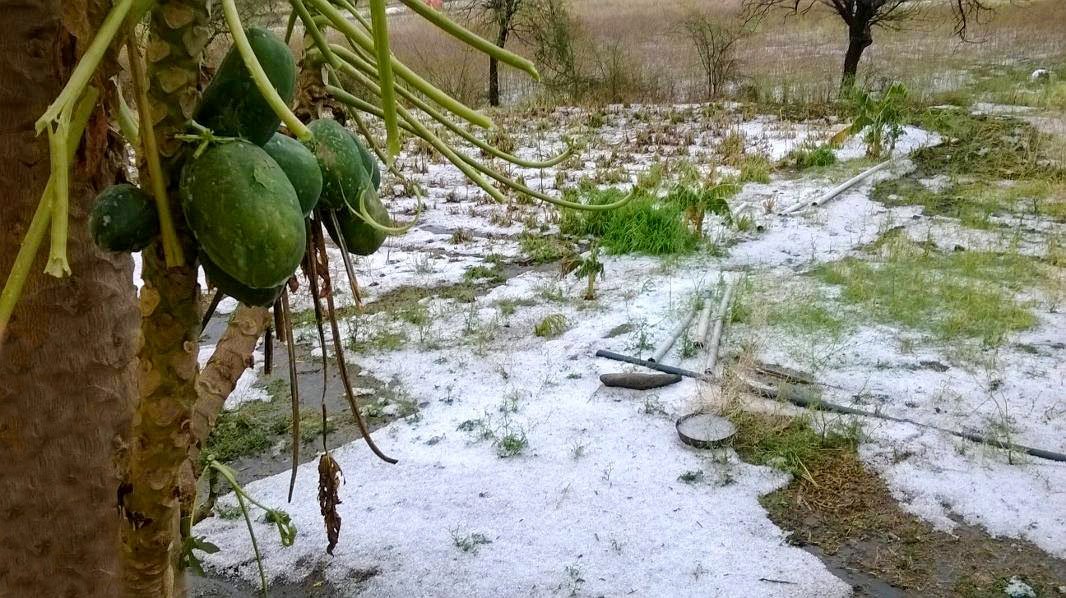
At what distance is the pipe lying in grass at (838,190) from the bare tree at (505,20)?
18.4ft

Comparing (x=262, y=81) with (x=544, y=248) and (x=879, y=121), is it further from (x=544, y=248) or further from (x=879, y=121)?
(x=879, y=121)

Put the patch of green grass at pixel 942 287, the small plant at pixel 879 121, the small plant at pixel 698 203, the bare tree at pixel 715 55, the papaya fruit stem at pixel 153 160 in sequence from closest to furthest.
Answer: the papaya fruit stem at pixel 153 160, the patch of green grass at pixel 942 287, the small plant at pixel 698 203, the small plant at pixel 879 121, the bare tree at pixel 715 55

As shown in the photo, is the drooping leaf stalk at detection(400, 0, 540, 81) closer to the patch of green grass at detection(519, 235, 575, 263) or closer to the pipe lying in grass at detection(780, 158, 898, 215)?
the patch of green grass at detection(519, 235, 575, 263)

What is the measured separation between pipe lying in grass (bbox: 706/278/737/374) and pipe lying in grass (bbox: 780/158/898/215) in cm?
176

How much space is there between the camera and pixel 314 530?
2.53 meters

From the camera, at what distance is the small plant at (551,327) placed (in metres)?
3.90

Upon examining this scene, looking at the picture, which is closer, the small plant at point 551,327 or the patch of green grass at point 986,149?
the small plant at point 551,327

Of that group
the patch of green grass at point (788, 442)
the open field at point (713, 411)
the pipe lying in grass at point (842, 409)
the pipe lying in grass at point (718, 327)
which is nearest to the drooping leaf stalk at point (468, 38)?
the open field at point (713, 411)

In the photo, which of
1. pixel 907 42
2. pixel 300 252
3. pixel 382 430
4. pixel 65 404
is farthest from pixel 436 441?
pixel 907 42

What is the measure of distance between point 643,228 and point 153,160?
470cm

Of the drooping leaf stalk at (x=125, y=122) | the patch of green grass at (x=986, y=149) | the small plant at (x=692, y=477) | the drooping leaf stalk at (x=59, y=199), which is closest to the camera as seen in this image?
the drooping leaf stalk at (x=59, y=199)

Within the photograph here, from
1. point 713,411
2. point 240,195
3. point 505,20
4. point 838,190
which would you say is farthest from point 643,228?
point 505,20

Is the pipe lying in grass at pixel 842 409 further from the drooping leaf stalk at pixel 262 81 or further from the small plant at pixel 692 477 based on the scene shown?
the drooping leaf stalk at pixel 262 81

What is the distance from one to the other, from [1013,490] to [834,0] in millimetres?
8525
